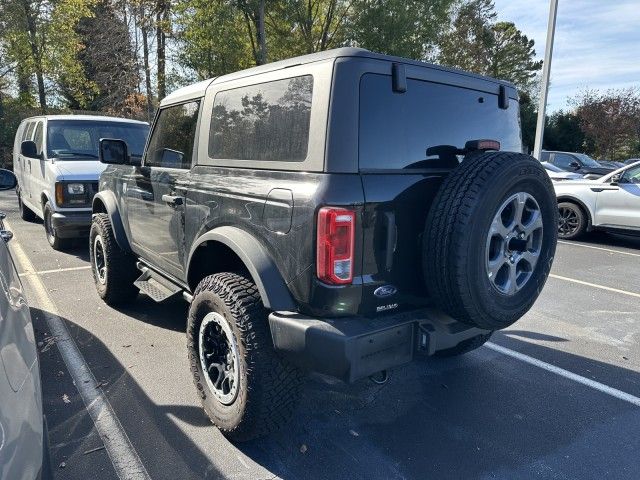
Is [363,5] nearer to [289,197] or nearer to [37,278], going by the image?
[37,278]

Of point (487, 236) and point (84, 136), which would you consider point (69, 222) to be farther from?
point (487, 236)

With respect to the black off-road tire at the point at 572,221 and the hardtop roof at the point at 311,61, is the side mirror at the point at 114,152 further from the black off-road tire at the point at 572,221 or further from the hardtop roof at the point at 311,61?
the black off-road tire at the point at 572,221

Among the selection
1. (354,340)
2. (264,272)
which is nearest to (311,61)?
(264,272)

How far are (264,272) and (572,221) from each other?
337 inches

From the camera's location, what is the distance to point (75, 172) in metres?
6.77

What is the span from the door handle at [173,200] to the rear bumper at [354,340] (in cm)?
133

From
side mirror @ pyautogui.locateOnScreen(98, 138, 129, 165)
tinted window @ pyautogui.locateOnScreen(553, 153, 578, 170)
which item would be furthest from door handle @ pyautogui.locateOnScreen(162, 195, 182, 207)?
tinted window @ pyautogui.locateOnScreen(553, 153, 578, 170)

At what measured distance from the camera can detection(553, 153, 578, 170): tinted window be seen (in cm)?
1557

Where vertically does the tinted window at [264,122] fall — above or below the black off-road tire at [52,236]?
above

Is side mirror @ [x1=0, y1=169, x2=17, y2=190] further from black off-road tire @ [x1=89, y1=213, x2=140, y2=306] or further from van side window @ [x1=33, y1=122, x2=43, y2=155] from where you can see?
van side window @ [x1=33, y1=122, x2=43, y2=155]

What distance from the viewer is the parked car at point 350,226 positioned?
2363 mm

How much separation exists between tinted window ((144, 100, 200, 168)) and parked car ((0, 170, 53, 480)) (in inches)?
70.4

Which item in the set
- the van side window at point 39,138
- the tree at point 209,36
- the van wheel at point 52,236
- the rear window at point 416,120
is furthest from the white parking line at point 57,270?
the tree at point 209,36

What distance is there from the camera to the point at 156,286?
4.10 m
